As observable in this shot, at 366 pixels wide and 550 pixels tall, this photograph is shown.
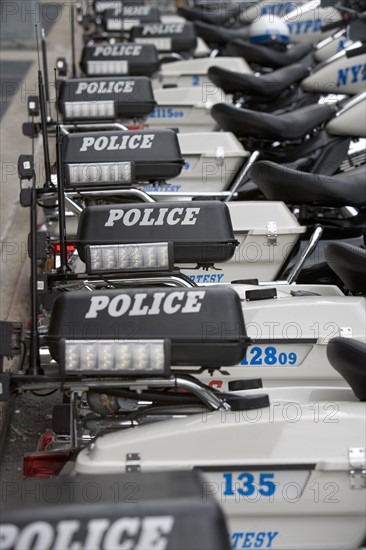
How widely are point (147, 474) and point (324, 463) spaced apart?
0.80 metres

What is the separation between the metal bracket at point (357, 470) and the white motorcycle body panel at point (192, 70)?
5.30m

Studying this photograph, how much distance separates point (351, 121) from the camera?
19.6ft

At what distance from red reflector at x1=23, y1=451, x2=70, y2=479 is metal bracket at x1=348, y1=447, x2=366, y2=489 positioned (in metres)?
0.83

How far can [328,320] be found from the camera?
394cm

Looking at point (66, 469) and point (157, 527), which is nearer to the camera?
point (157, 527)

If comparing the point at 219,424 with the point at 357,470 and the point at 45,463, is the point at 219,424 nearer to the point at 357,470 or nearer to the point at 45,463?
the point at 357,470

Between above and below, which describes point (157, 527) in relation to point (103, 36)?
above

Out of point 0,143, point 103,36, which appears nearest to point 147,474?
point 0,143

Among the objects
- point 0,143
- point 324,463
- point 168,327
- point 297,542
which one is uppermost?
point 168,327

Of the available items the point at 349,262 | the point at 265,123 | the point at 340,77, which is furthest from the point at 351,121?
the point at 349,262

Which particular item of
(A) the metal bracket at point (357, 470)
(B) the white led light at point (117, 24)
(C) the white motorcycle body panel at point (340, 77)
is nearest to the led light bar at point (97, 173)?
(A) the metal bracket at point (357, 470)

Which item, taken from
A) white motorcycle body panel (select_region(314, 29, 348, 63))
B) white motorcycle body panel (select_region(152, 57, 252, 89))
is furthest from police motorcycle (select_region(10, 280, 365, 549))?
white motorcycle body panel (select_region(314, 29, 348, 63))

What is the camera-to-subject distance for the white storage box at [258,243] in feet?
16.1

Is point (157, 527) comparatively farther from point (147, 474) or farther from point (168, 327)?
point (168, 327)
